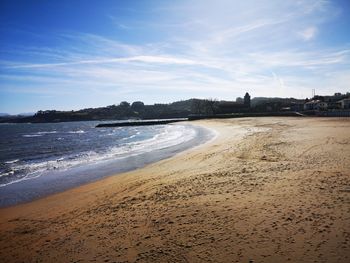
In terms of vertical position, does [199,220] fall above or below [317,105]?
below

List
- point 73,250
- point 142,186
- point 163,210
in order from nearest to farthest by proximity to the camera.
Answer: point 73,250
point 163,210
point 142,186

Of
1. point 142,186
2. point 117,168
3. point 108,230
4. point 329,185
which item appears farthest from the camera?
point 117,168

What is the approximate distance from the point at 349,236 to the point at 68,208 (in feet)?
29.5

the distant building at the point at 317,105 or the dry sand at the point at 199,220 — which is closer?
the dry sand at the point at 199,220

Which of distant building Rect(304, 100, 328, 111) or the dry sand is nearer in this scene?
the dry sand

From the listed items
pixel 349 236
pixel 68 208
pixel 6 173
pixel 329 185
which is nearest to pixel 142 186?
pixel 68 208

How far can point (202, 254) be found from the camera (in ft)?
19.5

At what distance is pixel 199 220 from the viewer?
7.66 meters

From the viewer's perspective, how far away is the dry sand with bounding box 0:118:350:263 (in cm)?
605

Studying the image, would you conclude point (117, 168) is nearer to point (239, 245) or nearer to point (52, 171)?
point (52, 171)

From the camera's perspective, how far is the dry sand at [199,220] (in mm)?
6047

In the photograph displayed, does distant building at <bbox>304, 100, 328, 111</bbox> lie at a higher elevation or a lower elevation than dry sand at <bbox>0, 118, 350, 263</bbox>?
higher

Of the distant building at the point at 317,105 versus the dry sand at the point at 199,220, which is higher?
the distant building at the point at 317,105

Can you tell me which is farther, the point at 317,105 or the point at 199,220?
the point at 317,105
